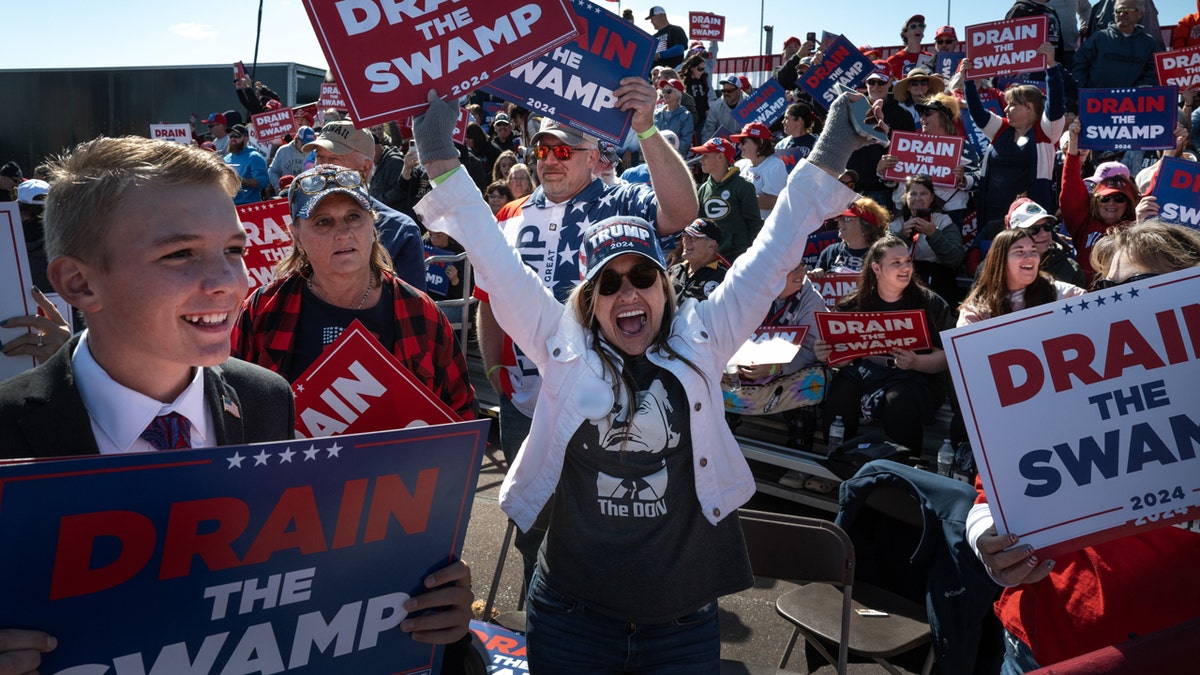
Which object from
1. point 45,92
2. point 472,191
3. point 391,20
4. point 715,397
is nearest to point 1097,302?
point 715,397

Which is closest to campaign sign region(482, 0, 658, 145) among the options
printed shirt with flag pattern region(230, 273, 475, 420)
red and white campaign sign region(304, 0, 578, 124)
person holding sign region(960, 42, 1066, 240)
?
red and white campaign sign region(304, 0, 578, 124)

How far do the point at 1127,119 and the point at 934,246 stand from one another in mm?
1757

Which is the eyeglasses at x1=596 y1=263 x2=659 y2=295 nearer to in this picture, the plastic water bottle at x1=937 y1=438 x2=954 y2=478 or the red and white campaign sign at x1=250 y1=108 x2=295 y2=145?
the plastic water bottle at x1=937 y1=438 x2=954 y2=478

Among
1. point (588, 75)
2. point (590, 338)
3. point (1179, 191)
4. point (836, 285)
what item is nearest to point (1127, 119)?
point (1179, 191)

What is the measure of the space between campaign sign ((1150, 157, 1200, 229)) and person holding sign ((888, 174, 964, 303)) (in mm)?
2032

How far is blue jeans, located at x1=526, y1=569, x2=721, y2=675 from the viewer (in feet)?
8.03

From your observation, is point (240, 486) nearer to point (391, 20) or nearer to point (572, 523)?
point (572, 523)

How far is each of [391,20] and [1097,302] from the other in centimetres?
200

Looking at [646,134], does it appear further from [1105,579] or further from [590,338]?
[1105,579]

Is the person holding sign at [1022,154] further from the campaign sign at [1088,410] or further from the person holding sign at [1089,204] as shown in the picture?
the campaign sign at [1088,410]

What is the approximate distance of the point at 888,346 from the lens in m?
5.80

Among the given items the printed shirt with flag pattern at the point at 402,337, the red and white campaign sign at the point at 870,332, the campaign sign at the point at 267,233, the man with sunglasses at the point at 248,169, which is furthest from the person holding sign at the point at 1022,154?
the man with sunglasses at the point at 248,169

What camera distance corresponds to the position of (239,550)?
1529 millimetres

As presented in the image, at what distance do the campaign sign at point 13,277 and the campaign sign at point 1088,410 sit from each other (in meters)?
2.71
